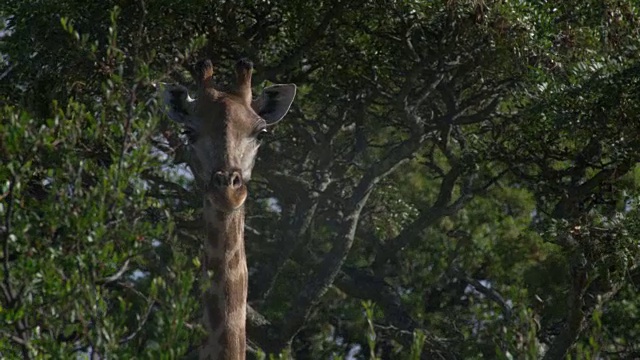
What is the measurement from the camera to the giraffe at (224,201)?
33.1ft

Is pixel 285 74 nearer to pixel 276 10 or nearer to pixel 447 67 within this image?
pixel 276 10

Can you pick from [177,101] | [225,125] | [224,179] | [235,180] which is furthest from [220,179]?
[177,101]

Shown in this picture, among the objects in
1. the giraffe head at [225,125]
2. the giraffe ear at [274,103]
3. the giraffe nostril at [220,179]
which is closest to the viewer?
the giraffe nostril at [220,179]

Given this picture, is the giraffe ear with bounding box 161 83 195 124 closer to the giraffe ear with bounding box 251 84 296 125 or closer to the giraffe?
the giraffe

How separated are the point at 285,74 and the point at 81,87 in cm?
321

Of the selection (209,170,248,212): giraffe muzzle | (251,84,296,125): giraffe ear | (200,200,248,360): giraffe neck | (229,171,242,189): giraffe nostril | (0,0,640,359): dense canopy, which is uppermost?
(0,0,640,359): dense canopy

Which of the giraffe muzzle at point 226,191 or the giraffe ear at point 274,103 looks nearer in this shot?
the giraffe muzzle at point 226,191

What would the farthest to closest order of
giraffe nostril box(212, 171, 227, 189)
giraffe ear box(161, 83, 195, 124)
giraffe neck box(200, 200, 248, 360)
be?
giraffe ear box(161, 83, 195, 124), giraffe neck box(200, 200, 248, 360), giraffe nostril box(212, 171, 227, 189)

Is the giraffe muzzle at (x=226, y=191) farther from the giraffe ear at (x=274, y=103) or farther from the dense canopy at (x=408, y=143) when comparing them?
the giraffe ear at (x=274, y=103)

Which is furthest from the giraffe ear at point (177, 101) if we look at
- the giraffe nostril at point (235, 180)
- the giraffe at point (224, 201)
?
the giraffe nostril at point (235, 180)

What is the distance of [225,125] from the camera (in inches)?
417

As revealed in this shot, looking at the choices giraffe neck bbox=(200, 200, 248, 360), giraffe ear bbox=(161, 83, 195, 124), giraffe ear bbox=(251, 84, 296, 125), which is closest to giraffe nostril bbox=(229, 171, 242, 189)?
giraffe neck bbox=(200, 200, 248, 360)

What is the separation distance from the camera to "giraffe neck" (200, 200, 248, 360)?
10336 millimetres

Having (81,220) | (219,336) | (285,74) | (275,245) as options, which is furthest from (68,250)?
(275,245)
